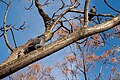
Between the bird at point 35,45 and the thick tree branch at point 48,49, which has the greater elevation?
the bird at point 35,45

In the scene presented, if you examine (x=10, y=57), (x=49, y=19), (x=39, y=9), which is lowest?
(x=10, y=57)

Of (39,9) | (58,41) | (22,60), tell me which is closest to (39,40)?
(58,41)

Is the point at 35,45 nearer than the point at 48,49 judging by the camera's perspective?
No

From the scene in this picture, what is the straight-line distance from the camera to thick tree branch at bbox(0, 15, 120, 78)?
2066 millimetres

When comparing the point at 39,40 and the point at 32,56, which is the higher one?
the point at 39,40

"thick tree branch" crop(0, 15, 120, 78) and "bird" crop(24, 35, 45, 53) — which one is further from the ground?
"bird" crop(24, 35, 45, 53)

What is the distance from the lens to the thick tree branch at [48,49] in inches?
81.4

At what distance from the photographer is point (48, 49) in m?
2.22

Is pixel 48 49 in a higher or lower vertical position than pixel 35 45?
lower

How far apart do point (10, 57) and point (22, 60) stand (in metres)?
0.81

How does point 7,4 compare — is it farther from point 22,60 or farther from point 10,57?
point 22,60

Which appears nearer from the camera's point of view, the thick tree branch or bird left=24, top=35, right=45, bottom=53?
the thick tree branch

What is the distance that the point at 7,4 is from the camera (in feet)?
15.2

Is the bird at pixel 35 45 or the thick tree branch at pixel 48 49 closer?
the thick tree branch at pixel 48 49
